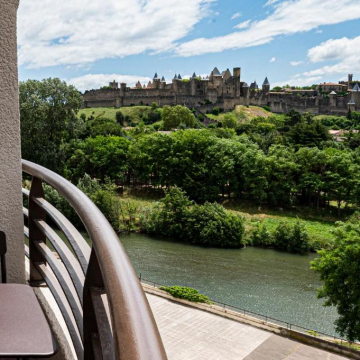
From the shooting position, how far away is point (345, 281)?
12109 millimetres

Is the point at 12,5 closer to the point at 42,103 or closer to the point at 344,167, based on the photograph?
the point at 42,103

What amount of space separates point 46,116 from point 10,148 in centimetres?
2431

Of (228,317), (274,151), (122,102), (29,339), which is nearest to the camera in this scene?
(29,339)

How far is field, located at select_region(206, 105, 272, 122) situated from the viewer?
6314cm

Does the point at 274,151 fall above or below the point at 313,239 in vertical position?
above

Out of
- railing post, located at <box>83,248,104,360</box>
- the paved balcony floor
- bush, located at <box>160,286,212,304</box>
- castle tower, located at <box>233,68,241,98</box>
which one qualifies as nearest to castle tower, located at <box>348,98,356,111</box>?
castle tower, located at <box>233,68,241,98</box>

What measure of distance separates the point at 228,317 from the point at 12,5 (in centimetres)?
1171

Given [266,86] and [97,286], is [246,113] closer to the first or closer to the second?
[266,86]

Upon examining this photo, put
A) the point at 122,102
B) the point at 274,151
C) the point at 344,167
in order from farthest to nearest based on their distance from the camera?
the point at 122,102 → the point at 274,151 → the point at 344,167

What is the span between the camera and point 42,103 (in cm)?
2494

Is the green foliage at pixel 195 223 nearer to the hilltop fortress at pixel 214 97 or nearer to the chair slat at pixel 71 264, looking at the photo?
the chair slat at pixel 71 264

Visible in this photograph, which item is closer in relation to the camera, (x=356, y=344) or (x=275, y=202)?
(x=356, y=344)

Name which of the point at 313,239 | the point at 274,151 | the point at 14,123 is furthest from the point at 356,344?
the point at 274,151

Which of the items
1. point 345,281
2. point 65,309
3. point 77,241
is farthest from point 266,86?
point 77,241
